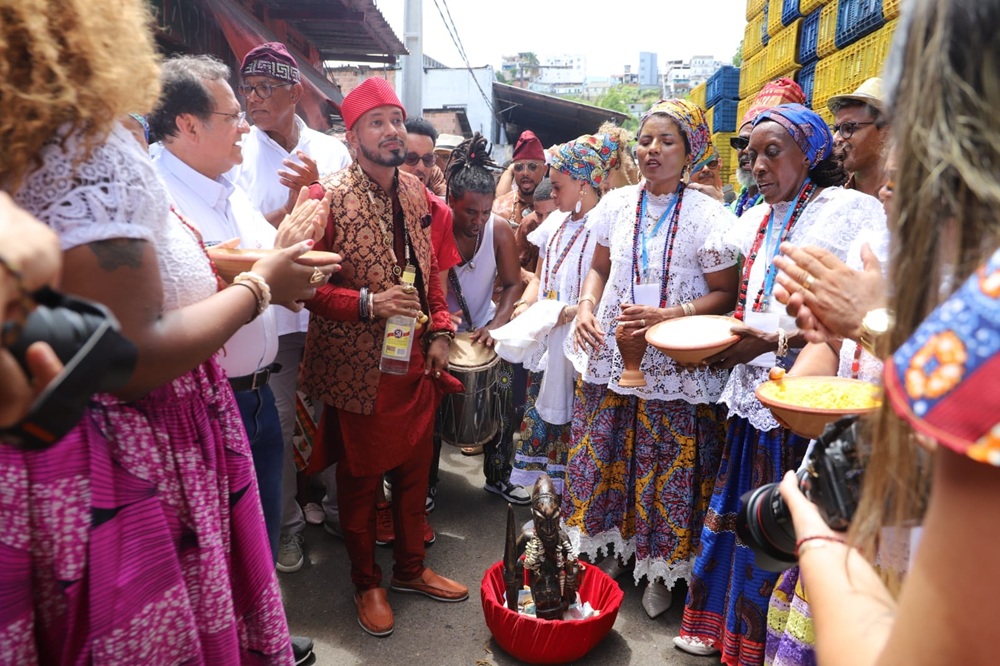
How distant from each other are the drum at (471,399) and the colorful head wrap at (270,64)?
1.65m

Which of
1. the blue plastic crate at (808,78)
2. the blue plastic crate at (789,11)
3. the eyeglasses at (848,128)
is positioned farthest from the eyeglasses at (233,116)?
the blue plastic crate at (789,11)

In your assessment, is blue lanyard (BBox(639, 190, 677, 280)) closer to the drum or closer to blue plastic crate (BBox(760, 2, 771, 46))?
the drum

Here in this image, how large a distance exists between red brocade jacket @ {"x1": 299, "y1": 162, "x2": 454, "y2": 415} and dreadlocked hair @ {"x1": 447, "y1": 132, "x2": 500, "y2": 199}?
3.76 feet

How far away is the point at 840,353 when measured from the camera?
7.07ft

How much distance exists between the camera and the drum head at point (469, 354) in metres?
3.57

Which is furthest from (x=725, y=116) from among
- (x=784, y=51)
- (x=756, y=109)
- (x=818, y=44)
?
(x=756, y=109)

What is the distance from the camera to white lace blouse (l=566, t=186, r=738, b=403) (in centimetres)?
306

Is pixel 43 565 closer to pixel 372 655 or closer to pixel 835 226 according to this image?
pixel 372 655

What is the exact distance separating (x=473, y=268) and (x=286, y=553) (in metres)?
1.93

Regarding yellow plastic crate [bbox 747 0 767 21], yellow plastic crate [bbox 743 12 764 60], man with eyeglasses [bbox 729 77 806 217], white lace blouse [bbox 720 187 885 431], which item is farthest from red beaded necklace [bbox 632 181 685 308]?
yellow plastic crate [bbox 747 0 767 21]

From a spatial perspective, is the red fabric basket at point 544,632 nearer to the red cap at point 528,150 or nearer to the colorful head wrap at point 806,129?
the colorful head wrap at point 806,129

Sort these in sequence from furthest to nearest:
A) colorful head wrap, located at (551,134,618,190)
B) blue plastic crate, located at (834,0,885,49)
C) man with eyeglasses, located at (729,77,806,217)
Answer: blue plastic crate, located at (834,0,885,49) → colorful head wrap, located at (551,134,618,190) → man with eyeglasses, located at (729,77,806,217)

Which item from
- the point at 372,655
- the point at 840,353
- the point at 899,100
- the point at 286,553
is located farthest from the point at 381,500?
the point at 899,100

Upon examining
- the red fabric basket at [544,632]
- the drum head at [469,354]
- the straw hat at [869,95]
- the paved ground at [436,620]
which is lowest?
the paved ground at [436,620]
